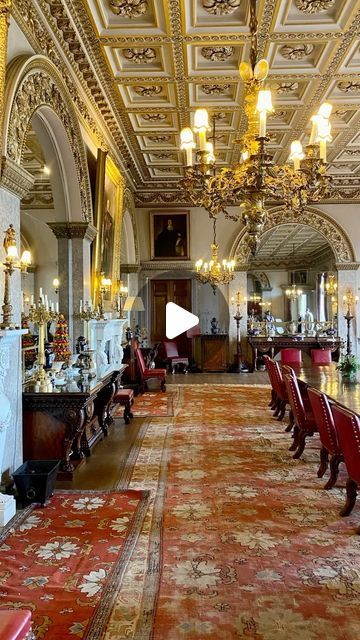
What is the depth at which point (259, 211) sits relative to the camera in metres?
5.59

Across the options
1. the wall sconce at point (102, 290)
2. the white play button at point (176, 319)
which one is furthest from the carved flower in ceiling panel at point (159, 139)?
the white play button at point (176, 319)

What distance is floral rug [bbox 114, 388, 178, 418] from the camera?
27.7ft

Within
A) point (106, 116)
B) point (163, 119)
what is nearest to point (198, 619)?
point (106, 116)

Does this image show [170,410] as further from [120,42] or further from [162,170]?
[162,170]

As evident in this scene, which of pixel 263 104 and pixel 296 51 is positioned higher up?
pixel 296 51

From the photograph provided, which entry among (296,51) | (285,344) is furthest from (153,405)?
(296,51)

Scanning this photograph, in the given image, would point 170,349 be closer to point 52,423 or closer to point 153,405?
point 153,405

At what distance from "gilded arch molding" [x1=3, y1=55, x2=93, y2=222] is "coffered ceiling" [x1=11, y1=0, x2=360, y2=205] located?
2.32ft

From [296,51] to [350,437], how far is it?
558cm

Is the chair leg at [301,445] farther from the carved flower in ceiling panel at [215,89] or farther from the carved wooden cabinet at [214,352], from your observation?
the carved wooden cabinet at [214,352]

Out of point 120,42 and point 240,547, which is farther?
point 120,42

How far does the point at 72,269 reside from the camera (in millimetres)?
7137

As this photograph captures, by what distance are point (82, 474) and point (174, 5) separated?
5.30 metres

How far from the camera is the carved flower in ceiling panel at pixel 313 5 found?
231 inches
